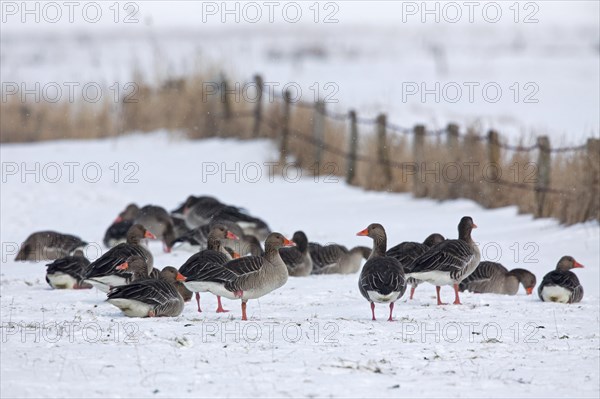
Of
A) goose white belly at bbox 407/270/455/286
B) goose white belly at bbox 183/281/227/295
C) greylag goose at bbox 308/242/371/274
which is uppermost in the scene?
goose white belly at bbox 183/281/227/295

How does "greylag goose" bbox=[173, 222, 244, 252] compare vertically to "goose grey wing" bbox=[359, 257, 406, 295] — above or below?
below

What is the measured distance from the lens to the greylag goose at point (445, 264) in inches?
440

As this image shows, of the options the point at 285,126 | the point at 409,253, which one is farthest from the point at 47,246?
the point at 285,126

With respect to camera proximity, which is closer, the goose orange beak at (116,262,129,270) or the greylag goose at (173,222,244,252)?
the goose orange beak at (116,262,129,270)

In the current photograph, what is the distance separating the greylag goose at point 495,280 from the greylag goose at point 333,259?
217 cm

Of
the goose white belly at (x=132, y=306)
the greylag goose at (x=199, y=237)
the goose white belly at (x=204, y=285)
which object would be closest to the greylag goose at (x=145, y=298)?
the goose white belly at (x=132, y=306)

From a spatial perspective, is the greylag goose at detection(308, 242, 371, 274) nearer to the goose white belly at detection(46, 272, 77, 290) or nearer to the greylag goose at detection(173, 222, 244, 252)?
the greylag goose at detection(173, 222, 244, 252)

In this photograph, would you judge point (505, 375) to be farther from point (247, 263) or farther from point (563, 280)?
point (563, 280)

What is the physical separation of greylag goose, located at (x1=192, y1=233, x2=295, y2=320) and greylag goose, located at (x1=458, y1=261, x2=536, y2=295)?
11.2 feet

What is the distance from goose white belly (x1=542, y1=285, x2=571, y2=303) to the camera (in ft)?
38.6

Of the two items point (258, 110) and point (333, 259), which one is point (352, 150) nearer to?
point (258, 110)

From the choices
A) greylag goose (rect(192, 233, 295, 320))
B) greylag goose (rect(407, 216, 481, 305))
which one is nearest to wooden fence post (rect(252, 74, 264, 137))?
greylag goose (rect(407, 216, 481, 305))

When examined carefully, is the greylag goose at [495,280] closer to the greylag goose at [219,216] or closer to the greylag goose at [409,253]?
the greylag goose at [409,253]

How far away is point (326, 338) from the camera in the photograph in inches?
346
